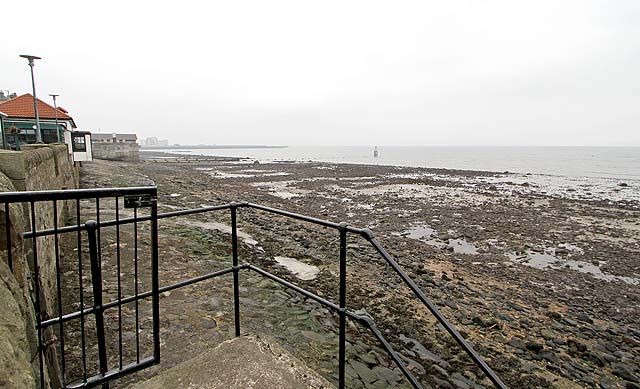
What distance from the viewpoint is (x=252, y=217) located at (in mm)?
14578

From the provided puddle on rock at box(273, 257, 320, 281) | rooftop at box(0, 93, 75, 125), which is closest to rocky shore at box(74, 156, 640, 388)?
puddle on rock at box(273, 257, 320, 281)

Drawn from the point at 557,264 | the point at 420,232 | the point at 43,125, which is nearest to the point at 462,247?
the point at 420,232

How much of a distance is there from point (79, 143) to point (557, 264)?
27252 mm

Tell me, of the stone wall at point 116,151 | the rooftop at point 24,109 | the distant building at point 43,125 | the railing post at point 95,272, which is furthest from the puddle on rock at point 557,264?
the stone wall at point 116,151

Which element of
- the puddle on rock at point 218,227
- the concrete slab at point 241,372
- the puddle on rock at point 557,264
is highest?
the concrete slab at point 241,372

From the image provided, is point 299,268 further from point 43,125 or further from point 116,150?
point 116,150

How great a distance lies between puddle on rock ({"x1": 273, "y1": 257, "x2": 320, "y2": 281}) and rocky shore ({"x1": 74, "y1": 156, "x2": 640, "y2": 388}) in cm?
3

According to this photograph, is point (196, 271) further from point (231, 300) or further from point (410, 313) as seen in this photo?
point (410, 313)

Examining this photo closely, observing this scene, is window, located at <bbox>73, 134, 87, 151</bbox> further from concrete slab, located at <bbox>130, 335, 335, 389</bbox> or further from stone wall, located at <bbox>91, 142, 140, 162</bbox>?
stone wall, located at <bbox>91, 142, 140, 162</bbox>

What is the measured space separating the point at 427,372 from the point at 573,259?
10.1 metres

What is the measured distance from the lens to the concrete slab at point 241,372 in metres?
2.65

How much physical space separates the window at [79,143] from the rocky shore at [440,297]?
35.7 ft

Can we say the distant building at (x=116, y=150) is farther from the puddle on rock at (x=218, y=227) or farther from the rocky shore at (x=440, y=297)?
the puddle on rock at (x=218, y=227)

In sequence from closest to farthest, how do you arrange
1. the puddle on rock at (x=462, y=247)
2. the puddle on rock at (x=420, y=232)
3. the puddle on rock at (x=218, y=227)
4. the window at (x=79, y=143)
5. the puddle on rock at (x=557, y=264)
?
the puddle on rock at (x=218, y=227), the puddle on rock at (x=557, y=264), the puddle on rock at (x=462, y=247), the puddle on rock at (x=420, y=232), the window at (x=79, y=143)
